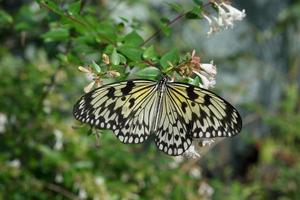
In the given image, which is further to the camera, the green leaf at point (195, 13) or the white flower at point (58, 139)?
the white flower at point (58, 139)

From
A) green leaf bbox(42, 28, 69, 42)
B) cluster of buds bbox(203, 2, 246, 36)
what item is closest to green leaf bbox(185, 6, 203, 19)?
cluster of buds bbox(203, 2, 246, 36)

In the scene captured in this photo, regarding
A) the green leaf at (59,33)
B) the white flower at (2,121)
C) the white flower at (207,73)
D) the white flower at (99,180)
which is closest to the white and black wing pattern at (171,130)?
the white flower at (207,73)

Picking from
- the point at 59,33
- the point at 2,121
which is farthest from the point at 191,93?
the point at 2,121

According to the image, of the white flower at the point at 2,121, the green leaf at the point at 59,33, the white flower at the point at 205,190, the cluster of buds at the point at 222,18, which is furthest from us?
the white flower at the point at 205,190

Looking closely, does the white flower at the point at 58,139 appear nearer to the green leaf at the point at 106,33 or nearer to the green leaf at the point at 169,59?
the green leaf at the point at 106,33

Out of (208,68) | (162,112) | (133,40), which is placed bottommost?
(162,112)

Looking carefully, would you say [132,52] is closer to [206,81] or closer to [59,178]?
[206,81]

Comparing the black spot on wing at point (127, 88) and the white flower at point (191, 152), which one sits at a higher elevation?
the black spot on wing at point (127, 88)
